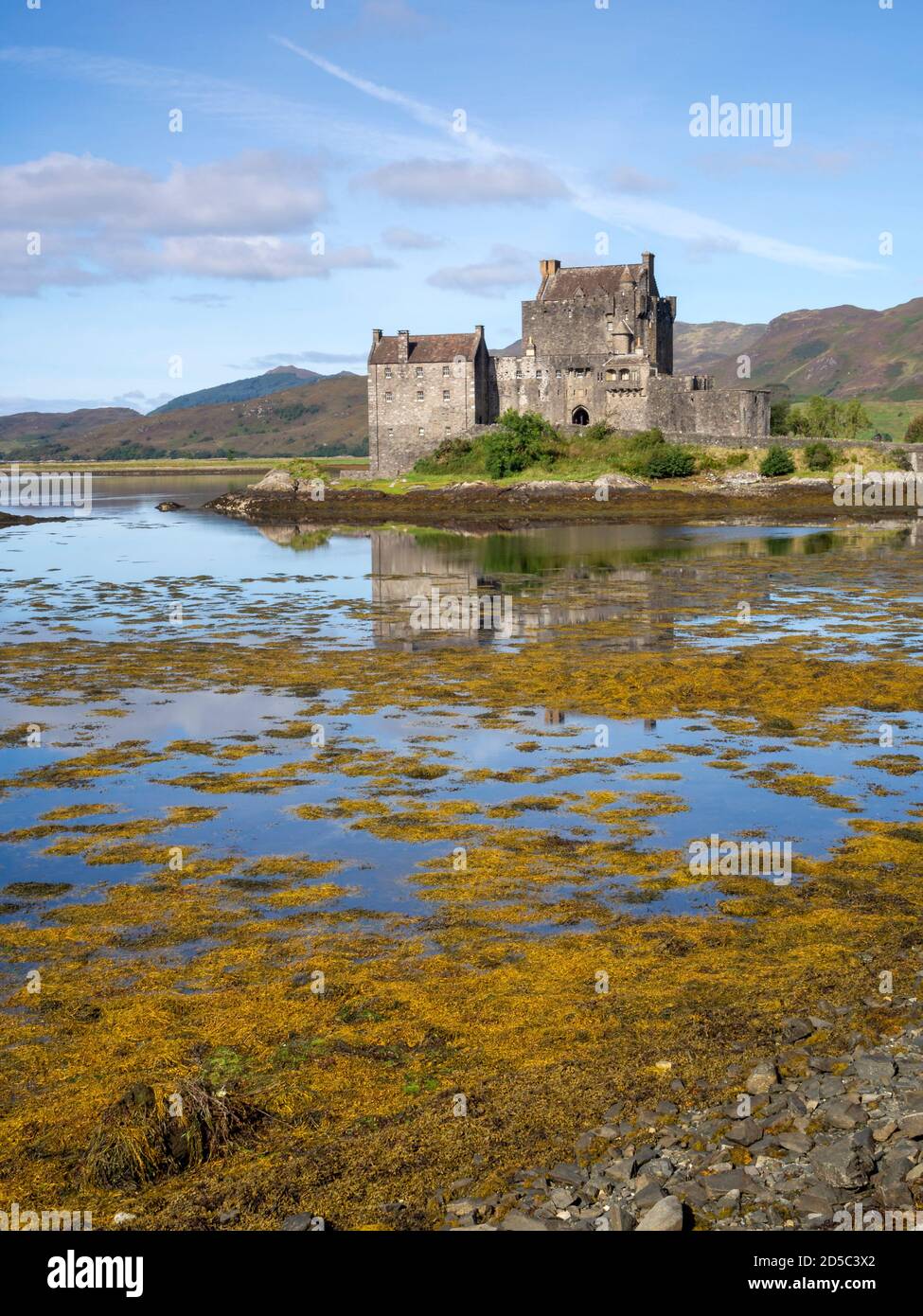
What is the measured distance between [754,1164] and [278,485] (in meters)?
89.4

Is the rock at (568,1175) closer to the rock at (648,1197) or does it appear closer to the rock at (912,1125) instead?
the rock at (648,1197)

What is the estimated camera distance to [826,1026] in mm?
9641

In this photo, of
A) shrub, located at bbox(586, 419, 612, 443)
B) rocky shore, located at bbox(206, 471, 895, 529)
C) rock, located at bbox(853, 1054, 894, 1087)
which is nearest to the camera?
rock, located at bbox(853, 1054, 894, 1087)

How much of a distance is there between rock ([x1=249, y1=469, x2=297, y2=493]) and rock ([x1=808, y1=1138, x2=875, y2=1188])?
87.5 m

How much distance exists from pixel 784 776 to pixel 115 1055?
1077 cm

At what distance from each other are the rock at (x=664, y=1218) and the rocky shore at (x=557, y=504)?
62616 millimetres

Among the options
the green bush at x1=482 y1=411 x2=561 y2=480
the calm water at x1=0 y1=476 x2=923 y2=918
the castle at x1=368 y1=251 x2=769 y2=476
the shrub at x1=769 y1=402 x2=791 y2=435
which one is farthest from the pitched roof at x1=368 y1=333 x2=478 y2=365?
the calm water at x1=0 y1=476 x2=923 y2=918

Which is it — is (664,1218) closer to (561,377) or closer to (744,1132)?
(744,1132)

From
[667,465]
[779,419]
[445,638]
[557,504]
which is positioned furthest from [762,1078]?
[779,419]

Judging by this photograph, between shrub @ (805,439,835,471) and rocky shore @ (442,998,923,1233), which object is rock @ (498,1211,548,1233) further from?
shrub @ (805,439,835,471)

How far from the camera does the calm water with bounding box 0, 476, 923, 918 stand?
607 inches

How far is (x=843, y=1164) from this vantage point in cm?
743

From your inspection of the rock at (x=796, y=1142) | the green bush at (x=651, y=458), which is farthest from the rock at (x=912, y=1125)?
the green bush at (x=651, y=458)

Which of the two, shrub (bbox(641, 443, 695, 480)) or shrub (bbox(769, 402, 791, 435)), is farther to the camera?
shrub (bbox(769, 402, 791, 435))
